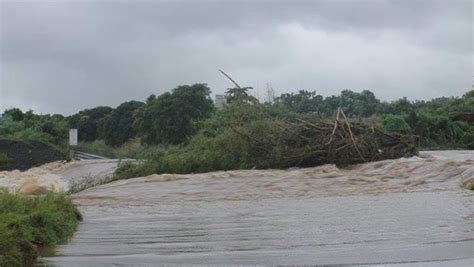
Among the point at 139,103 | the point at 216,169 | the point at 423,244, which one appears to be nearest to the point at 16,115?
the point at 139,103

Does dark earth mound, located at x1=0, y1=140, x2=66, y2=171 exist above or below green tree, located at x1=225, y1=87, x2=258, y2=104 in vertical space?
below

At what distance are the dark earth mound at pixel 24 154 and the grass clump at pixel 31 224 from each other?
30.4m

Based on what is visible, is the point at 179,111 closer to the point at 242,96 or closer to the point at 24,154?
the point at 24,154

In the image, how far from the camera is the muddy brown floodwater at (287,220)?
25.4ft

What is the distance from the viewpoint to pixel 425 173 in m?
20.2

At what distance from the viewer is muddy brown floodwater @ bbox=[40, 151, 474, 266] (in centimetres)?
775

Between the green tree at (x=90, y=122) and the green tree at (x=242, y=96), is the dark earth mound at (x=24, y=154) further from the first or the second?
the green tree at (x=90, y=122)

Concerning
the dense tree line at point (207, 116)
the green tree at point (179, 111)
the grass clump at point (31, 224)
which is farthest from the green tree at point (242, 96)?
the green tree at point (179, 111)

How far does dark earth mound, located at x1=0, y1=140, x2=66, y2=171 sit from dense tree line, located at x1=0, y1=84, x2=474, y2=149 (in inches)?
206

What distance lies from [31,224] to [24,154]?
3528 centimetres

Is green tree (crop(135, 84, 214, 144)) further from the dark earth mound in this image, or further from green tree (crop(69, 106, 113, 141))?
green tree (crop(69, 106, 113, 141))

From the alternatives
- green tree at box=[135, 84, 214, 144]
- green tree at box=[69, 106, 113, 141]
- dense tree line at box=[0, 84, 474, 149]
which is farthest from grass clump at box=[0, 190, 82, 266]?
green tree at box=[69, 106, 113, 141]

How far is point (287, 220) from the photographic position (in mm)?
11578

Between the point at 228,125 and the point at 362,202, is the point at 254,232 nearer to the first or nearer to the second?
the point at 362,202
